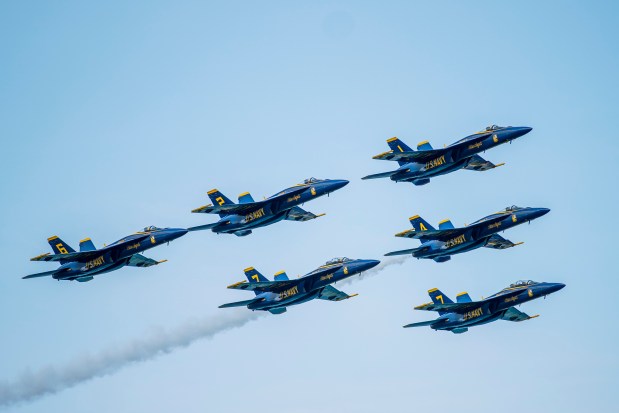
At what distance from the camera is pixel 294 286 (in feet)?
363

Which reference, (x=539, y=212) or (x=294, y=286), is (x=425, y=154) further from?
(x=294, y=286)

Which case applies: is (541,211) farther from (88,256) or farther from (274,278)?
(88,256)

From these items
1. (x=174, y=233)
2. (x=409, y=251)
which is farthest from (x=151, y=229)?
(x=409, y=251)

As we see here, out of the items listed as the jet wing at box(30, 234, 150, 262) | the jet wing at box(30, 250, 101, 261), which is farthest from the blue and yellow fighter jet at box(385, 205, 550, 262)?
the jet wing at box(30, 250, 101, 261)

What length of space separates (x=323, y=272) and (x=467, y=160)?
1817 centimetres

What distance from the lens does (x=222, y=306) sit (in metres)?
108

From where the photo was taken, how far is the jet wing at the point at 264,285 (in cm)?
10994

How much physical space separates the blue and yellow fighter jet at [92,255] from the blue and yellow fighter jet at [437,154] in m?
22.2

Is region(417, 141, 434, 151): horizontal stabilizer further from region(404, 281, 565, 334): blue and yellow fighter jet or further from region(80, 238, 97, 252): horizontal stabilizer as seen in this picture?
region(80, 238, 97, 252): horizontal stabilizer

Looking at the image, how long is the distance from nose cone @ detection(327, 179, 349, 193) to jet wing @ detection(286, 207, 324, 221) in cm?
788

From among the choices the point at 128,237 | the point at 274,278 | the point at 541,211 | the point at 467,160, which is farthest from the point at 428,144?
the point at 128,237

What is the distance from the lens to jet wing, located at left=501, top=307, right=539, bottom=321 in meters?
120

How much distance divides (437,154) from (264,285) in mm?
20816

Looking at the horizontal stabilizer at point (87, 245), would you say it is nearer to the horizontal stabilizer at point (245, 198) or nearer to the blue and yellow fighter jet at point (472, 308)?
the horizontal stabilizer at point (245, 198)
